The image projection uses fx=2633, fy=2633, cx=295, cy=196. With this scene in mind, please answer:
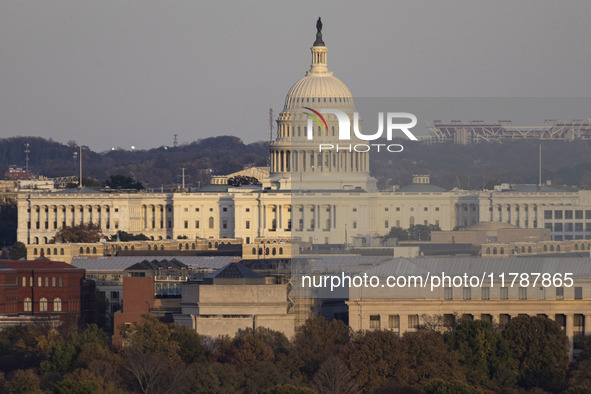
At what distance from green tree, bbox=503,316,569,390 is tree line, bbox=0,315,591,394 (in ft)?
0.12

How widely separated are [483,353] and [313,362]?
6368mm

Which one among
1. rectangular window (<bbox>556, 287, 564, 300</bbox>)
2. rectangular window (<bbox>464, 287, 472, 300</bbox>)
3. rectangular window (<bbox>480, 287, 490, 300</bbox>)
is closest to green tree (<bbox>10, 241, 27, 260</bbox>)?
rectangular window (<bbox>464, 287, 472, 300</bbox>)

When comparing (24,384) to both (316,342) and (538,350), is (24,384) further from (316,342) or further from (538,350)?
(538,350)

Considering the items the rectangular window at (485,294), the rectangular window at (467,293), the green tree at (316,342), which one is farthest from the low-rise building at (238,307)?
the rectangular window at (485,294)

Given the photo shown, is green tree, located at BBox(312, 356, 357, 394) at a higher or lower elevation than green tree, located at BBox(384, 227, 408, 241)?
lower

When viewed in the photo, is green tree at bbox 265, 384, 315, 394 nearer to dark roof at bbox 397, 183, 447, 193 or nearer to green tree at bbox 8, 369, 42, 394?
green tree at bbox 8, 369, 42, 394

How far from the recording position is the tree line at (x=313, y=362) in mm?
92500

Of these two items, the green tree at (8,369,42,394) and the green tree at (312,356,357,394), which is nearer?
the green tree at (312,356,357,394)

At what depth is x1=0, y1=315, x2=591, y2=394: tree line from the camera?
92.5 metres

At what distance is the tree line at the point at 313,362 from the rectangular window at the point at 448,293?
3045 millimetres

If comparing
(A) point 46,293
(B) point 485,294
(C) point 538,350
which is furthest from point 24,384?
A: (A) point 46,293

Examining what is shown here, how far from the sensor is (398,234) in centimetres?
12231

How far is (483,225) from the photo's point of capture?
12588 centimetres

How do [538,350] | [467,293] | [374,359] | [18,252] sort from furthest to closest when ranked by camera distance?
[18,252], [467,293], [538,350], [374,359]
